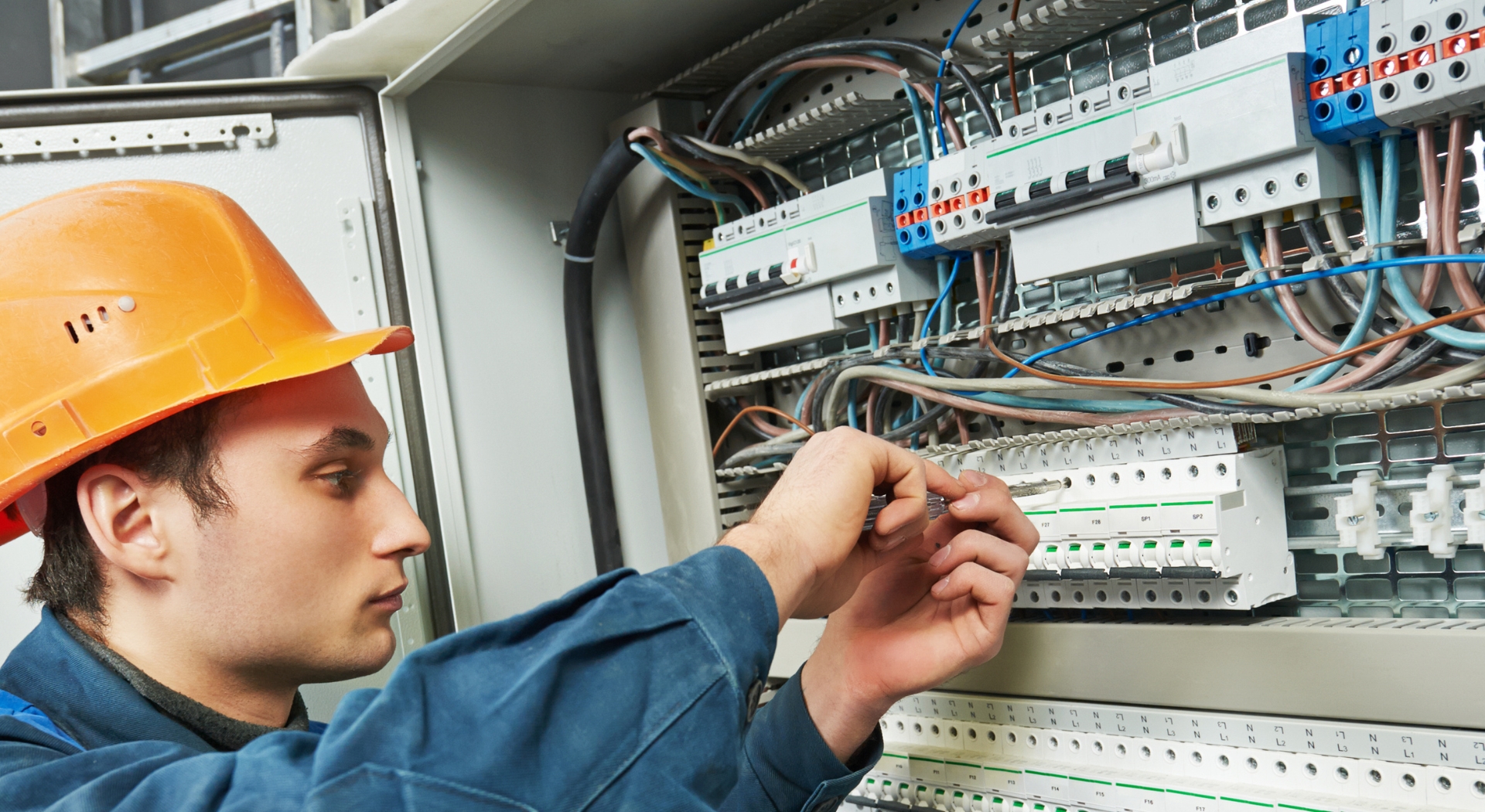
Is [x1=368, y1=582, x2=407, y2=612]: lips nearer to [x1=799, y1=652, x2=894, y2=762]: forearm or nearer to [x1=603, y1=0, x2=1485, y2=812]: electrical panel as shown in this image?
[x1=799, y1=652, x2=894, y2=762]: forearm

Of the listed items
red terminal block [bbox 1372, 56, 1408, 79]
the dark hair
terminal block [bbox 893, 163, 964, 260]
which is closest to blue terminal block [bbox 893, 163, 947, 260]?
terminal block [bbox 893, 163, 964, 260]

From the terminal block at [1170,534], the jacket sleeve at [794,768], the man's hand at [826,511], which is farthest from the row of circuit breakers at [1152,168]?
the jacket sleeve at [794,768]

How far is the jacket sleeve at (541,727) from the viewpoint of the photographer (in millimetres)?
563

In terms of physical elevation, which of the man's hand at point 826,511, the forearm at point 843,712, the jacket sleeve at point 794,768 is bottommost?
the jacket sleeve at point 794,768

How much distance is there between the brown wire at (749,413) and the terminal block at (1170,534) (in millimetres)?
392

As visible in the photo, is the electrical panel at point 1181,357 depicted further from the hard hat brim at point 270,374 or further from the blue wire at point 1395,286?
the hard hat brim at point 270,374

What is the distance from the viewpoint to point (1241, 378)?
1.14 m

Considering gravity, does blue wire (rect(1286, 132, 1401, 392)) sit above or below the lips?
above

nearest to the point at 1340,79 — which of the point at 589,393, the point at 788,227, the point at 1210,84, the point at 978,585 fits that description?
the point at 1210,84

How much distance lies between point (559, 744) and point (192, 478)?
1.58 feet

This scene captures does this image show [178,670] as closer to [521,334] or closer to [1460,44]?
[521,334]

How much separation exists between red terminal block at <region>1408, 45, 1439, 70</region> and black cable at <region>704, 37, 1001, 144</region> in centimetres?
43

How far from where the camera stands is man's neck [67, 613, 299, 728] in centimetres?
92

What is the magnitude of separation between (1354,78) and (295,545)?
3.46ft
